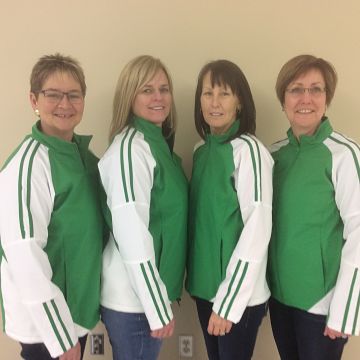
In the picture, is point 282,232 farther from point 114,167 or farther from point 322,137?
point 114,167

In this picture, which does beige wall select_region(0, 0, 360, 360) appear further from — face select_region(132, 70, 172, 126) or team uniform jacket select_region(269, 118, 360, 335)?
team uniform jacket select_region(269, 118, 360, 335)

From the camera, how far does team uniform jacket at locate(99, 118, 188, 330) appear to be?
1.23m

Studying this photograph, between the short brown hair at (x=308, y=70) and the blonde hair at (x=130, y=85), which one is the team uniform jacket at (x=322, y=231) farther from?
the blonde hair at (x=130, y=85)

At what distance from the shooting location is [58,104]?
131 centimetres

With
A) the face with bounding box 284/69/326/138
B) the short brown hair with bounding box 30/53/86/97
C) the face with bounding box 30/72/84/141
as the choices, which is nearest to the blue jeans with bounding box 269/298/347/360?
the face with bounding box 284/69/326/138

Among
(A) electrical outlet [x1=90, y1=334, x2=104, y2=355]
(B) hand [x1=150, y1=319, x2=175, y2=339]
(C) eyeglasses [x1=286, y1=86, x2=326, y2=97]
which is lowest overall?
(A) electrical outlet [x1=90, y1=334, x2=104, y2=355]

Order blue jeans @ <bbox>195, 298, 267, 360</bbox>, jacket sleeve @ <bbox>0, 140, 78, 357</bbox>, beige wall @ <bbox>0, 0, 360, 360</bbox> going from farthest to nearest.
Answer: beige wall @ <bbox>0, 0, 360, 360</bbox> → blue jeans @ <bbox>195, 298, 267, 360</bbox> → jacket sleeve @ <bbox>0, 140, 78, 357</bbox>

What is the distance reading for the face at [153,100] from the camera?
1417 millimetres

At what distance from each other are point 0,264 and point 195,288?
737 millimetres

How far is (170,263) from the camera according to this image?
1370 mm

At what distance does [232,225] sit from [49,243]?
Result: 652mm

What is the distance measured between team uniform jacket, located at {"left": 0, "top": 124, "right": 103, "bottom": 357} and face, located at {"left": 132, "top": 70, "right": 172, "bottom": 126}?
0.29 metres

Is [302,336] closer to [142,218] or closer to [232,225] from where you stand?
[232,225]

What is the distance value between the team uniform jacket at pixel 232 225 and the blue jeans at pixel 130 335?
0.86 feet
